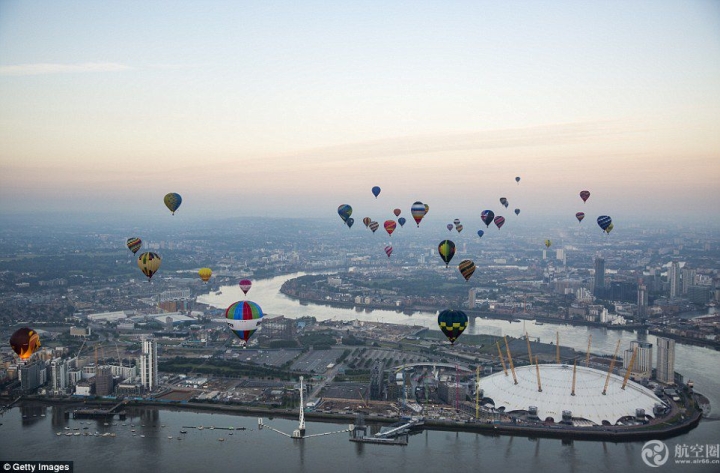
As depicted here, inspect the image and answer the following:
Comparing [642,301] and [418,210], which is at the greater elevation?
[418,210]

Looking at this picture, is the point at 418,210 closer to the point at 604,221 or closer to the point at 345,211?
the point at 345,211

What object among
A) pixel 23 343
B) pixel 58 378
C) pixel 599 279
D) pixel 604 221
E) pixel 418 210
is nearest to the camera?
pixel 23 343

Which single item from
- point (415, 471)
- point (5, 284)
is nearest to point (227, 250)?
point (5, 284)

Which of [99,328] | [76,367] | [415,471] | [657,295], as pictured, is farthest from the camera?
[657,295]

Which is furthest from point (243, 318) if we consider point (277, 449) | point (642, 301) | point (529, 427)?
point (642, 301)

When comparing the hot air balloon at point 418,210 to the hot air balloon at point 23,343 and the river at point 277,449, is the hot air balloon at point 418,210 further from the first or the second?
the hot air balloon at point 23,343

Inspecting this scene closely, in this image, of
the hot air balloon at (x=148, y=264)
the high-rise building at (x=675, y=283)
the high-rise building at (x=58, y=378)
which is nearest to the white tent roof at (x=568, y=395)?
the hot air balloon at (x=148, y=264)

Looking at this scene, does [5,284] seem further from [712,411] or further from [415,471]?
[712,411]

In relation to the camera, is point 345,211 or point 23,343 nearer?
point 23,343
